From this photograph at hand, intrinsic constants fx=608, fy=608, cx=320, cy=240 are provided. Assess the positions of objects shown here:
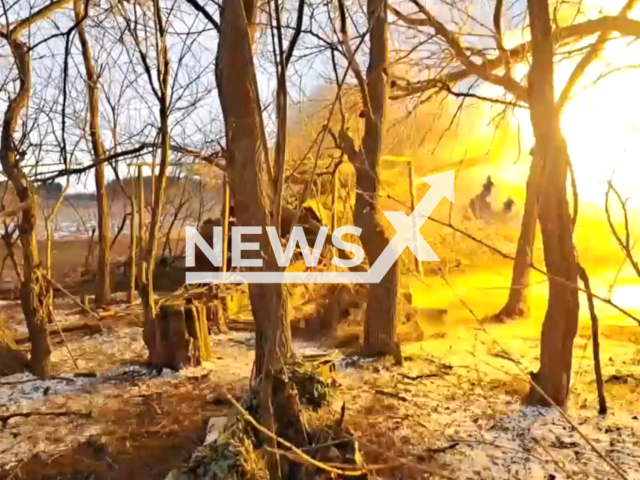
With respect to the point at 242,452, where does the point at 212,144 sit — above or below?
above

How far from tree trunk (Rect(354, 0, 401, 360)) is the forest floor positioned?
1.07 ft

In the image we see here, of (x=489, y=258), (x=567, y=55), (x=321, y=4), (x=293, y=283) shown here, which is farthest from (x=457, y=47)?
(x=489, y=258)

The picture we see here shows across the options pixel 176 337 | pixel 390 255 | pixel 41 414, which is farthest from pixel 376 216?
pixel 41 414

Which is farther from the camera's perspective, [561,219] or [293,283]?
[293,283]

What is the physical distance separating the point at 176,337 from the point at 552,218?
3.53 metres

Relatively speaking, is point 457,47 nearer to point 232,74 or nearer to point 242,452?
point 232,74

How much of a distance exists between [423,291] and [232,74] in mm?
8493

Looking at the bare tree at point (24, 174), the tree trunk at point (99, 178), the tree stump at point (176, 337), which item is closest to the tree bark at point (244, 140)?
the bare tree at point (24, 174)

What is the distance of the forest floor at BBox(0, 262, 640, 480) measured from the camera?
356 cm

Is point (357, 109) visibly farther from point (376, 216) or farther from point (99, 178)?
point (99, 178)

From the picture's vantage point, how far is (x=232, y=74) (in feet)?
9.32

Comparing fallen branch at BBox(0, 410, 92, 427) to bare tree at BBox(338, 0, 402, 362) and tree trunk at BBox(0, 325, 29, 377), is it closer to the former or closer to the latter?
tree trunk at BBox(0, 325, 29, 377)

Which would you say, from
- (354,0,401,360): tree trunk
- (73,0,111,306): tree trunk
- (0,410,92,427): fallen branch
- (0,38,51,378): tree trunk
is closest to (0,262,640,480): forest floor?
(0,410,92,427): fallen branch

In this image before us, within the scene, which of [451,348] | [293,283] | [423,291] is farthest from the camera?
[423,291]
